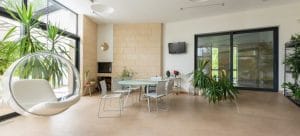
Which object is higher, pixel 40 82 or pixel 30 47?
pixel 30 47

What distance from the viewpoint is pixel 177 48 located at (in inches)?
286

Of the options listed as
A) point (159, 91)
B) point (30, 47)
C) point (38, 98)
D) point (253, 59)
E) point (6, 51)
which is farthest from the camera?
point (253, 59)

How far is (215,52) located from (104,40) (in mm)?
4481

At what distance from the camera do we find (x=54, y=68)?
3.24 metres

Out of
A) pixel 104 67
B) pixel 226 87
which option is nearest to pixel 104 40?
pixel 104 67

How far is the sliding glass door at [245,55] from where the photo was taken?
5973 mm

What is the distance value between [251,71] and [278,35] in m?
1.36

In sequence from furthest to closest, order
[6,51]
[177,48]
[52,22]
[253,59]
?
[177,48]
[253,59]
[52,22]
[6,51]

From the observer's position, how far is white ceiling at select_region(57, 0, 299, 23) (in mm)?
5336

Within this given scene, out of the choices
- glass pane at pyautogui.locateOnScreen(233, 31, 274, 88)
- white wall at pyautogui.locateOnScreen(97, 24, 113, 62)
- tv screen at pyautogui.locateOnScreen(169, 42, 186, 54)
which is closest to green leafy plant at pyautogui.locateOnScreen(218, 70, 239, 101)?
glass pane at pyautogui.locateOnScreen(233, 31, 274, 88)

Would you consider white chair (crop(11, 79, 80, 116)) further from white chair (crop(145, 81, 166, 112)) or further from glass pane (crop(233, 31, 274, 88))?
glass pane (crop(233, 31, 274, 88))

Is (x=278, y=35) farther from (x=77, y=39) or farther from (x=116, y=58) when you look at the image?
(x=77, y=39)

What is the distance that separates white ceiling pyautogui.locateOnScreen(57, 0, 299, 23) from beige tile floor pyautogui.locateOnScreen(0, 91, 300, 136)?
2937mm

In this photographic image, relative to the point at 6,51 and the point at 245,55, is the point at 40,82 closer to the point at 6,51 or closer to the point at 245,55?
the point at 6,51
